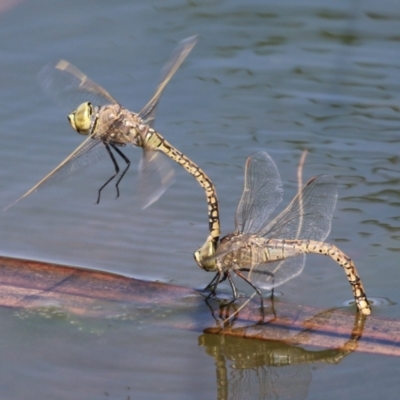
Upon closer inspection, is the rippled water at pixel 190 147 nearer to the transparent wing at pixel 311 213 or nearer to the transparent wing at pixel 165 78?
the transparent wing at pixel 311 213

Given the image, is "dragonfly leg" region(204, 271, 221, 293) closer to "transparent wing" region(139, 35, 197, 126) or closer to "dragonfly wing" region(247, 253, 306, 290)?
"dragonfly wing" region(247, 253, 306, 290)

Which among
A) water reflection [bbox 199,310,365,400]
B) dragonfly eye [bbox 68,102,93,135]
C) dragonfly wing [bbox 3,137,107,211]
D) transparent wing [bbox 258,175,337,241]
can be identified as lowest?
water reflection [bbox 199,310,365,400]

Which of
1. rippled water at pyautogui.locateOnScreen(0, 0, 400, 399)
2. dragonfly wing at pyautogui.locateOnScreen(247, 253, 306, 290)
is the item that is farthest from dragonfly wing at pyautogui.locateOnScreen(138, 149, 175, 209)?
dragonfly wing at pyautogui.locateOnScreen(247, 253, 306, 290)

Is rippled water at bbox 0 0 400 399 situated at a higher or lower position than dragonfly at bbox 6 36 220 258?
lower

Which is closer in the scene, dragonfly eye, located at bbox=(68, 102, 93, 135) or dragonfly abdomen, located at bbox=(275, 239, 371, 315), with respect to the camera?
dragonfly abdomen, located at bbox=(275, 239, 371, 315)

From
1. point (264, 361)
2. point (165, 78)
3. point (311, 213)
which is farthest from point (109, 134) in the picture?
point (264, 361)

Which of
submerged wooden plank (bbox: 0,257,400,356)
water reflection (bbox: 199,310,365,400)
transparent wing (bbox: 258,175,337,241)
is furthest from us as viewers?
transparent wing (bbox: 258,175,337,241)

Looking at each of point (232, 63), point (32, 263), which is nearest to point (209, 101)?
point (232, 63)
